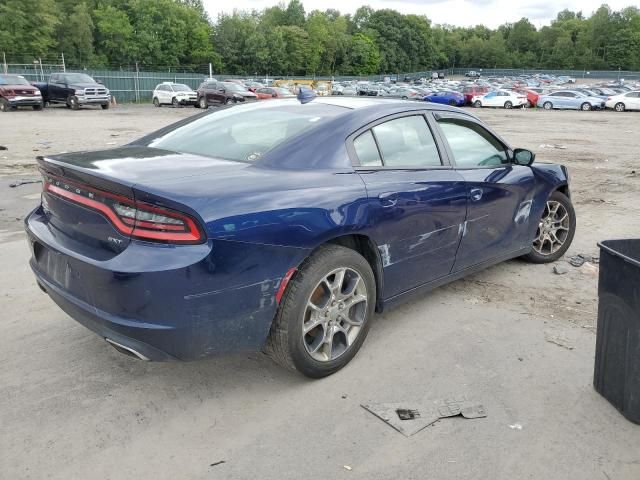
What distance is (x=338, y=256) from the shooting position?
10.8ft

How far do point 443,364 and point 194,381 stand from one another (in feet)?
4.99

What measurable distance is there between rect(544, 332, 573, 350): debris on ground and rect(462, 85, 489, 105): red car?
44.0 meters

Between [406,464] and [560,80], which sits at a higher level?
[560,80]

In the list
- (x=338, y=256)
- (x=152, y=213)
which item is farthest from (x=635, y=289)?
(x=152, y=213)

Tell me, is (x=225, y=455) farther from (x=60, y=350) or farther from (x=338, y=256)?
(x=60, y=350)

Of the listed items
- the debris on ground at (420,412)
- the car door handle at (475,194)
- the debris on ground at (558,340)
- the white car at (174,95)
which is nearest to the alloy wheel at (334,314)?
the debris on ground at (420,412)

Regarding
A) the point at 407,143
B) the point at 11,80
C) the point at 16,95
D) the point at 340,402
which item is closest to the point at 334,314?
the point at 340,402

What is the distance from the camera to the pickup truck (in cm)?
→ 3070

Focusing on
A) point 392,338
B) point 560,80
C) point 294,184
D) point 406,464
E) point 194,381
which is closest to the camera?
point 406,464

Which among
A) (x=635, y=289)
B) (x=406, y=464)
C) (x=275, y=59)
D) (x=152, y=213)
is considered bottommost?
(x=406, y=464)

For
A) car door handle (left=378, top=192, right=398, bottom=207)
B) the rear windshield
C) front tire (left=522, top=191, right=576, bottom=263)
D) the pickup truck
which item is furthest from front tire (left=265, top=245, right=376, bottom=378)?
the pickup truck

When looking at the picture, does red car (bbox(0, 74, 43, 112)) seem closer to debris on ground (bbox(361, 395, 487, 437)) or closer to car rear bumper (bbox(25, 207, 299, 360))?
car rear bumper (bbox(25, 207, 299, 360))

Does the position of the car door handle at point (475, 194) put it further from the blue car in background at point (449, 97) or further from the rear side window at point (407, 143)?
the blue car in background at point (449, 97)

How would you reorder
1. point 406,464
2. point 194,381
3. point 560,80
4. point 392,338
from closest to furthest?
point 406,464 < point 194,381 < point 392,338 < point 560,80
